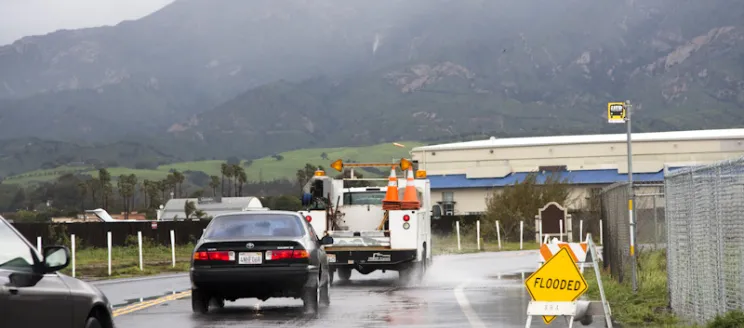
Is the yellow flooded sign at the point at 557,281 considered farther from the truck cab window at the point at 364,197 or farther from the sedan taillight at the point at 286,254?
the truck cab window at the point at 364,197

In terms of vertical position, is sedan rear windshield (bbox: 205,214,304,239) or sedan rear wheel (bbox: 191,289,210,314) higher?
sedan rear windshield (bbox: 205,214,304,239)

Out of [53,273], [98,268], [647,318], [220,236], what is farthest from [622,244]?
[98,268]

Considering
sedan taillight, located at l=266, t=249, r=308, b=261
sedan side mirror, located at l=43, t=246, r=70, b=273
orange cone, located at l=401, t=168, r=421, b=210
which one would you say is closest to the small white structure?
orange cone, located at l=401, t=168, r=421, b=210

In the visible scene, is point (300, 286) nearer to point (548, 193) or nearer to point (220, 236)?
point (220, 236)

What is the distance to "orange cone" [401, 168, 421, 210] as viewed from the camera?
28.5 m

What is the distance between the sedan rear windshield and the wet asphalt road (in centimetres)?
116

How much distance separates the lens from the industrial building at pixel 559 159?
363ft

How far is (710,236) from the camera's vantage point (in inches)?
598

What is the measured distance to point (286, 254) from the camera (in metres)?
19.8

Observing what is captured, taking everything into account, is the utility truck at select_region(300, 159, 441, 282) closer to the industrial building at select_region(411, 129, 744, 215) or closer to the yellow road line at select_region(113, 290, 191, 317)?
the yellow road line at select_region(113, 290, 191, 317)

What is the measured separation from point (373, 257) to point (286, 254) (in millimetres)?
8524

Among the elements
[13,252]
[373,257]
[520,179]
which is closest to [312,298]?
[373,257]

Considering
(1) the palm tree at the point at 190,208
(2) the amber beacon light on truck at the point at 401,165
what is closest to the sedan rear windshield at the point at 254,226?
(2) the amber beacon light on truck at the point at 401,165

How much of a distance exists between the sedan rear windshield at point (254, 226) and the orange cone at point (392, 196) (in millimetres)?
7751
